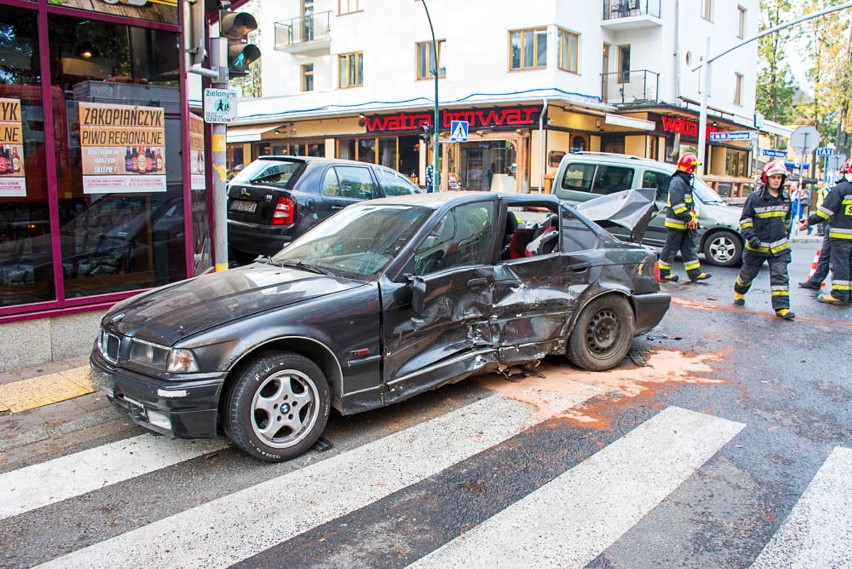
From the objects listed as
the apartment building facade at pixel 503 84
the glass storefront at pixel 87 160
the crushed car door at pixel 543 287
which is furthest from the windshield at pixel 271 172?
the apartment building facade at pixel 503 84

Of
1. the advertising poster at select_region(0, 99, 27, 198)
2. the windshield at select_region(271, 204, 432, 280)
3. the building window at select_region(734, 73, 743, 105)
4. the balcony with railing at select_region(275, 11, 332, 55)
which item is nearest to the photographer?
the windshield at select_region(271, 204, 432, 280)

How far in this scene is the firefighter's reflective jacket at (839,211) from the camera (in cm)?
932

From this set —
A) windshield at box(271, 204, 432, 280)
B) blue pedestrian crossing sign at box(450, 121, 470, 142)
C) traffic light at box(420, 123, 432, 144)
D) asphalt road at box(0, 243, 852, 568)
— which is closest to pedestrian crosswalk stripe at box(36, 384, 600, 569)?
asphalt road at box(0, 243, 852, 568)

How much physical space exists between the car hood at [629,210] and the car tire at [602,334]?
258cm

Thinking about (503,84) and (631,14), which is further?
(631,14)

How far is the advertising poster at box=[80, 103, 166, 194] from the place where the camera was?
6734 millimetres

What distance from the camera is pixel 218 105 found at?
22.3 ft

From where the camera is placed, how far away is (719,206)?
→ 12719 millimetres

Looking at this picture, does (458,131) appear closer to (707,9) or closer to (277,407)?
(277,407)

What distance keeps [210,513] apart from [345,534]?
76 centimetres

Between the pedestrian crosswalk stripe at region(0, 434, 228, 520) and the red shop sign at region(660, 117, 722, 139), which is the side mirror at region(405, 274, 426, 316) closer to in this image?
the pedestrian crosswalk stripe at region(0, 434, 228, 520)

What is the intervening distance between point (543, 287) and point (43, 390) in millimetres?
4089

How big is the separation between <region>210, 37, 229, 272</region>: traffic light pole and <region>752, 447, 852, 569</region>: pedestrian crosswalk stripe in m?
5.33

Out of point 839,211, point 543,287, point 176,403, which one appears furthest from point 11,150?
point 839,211
